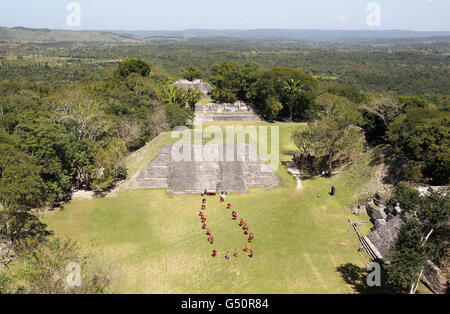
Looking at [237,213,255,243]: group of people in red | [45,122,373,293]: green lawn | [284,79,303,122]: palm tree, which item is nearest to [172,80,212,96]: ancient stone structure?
[284,79,303,122]: palm tree

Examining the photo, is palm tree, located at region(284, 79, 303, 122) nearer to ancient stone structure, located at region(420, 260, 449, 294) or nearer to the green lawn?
the green lawn

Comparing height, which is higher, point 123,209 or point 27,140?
point 27,140

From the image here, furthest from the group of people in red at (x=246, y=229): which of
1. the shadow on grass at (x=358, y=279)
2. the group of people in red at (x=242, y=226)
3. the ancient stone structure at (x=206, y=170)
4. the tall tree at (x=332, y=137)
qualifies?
the tall tree at (x=332, y=137)

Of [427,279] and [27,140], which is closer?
[427,279]

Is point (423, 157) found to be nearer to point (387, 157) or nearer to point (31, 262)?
point (387, 157)

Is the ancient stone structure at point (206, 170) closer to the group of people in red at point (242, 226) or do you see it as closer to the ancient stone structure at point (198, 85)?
the group of people in red at point (242, 226)
